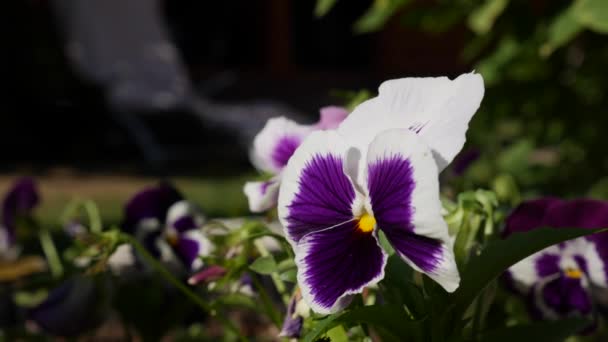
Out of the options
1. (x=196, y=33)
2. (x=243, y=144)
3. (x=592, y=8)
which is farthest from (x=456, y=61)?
(x=592, y=8)

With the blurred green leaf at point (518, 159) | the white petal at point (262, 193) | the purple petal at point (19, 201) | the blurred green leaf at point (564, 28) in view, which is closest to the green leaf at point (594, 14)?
the blurred green leaf at point (564, 28)

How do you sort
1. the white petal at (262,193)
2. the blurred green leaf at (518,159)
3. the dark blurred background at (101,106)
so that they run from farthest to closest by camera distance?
the dark blurred background at (101,106) → the blurred green leaf at (518,159) → the white petal at (262,193)

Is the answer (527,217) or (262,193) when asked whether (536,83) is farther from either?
(262,193)

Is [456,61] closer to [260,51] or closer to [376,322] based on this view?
[260,51]

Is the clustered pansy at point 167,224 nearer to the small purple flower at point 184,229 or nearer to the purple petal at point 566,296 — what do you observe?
the small purple flower at point 184,229

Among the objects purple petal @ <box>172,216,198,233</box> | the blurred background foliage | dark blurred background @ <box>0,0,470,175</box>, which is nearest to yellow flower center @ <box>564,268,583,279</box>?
purple petal @ <box>172,216,198,233</box>
